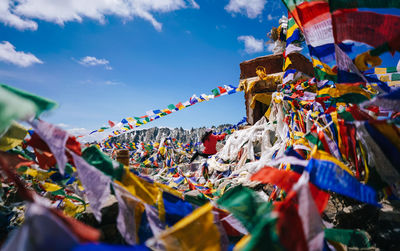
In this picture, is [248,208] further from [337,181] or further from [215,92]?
[215,92]

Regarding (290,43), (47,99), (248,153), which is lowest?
(248,153)

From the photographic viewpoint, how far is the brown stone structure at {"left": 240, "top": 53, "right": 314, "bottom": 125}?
8.37 meters

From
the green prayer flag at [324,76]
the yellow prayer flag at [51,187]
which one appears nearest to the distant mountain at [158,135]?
the yellow prayer flag at [51,187]

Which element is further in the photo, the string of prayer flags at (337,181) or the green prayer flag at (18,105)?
the string of prayer flags at (337,181)

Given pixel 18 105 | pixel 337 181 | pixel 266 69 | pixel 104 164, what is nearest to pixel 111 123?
pixel 104 164

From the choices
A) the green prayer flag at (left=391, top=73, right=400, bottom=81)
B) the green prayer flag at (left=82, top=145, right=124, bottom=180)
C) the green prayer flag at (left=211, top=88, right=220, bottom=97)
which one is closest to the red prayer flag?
the green prayer flag at (left=211, top=88, right=220, bottom=97)

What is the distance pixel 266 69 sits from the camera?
350 inches

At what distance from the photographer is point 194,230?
1.33m

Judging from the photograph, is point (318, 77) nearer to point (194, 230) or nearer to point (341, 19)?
point (341, 19)

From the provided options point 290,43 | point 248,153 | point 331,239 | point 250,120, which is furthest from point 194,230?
A: point 250,120

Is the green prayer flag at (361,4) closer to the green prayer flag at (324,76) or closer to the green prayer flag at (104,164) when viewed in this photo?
the green prayer flag at (324,76)

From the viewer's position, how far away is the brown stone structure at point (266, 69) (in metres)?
8.37

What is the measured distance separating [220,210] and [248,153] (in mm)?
4370

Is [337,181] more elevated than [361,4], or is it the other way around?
[361,4]
